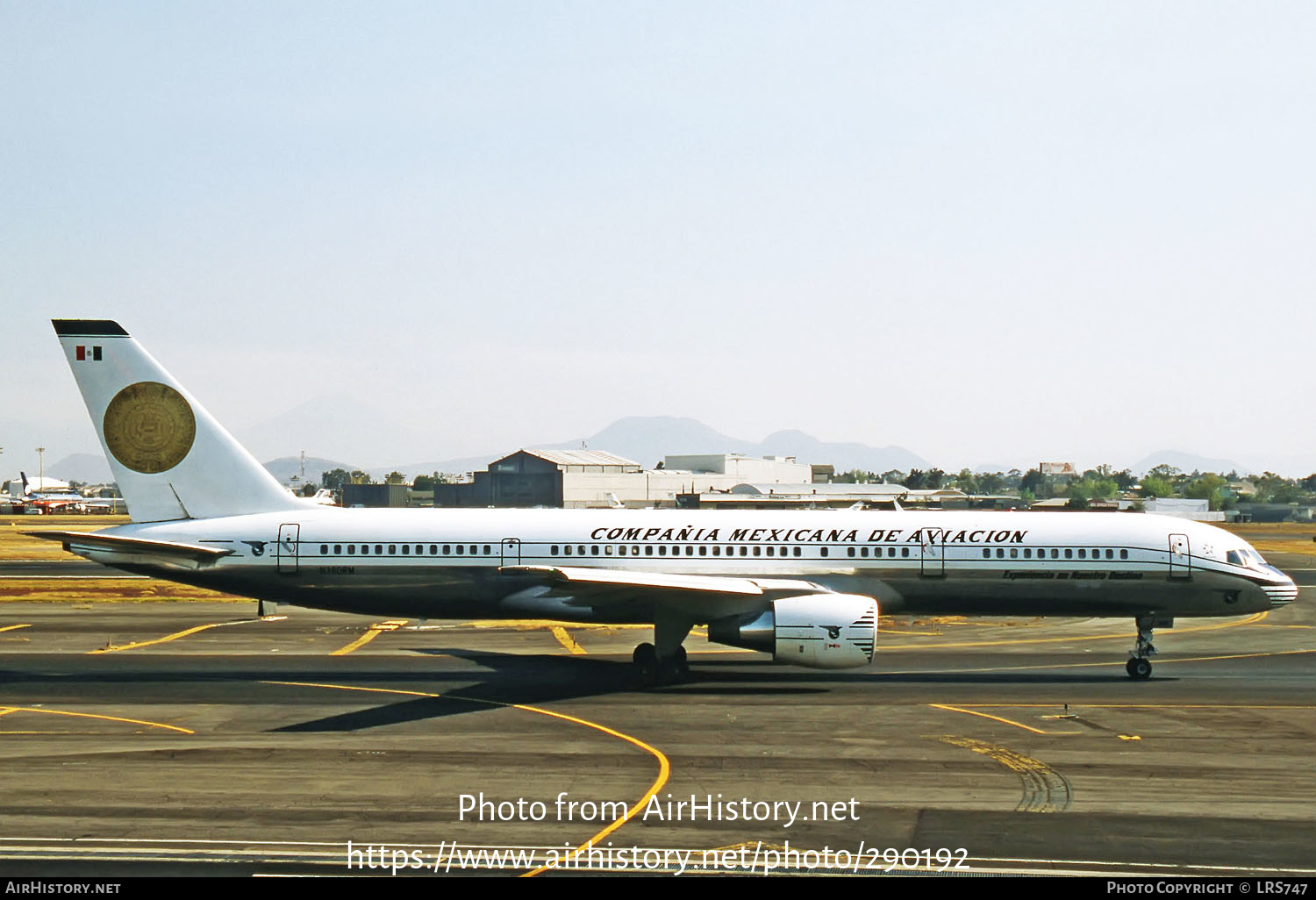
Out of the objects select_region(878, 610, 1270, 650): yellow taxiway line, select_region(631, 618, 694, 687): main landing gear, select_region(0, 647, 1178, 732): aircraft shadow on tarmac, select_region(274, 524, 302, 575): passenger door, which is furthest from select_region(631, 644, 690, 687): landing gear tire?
select_region(274, 524, 302, 575): passenger door

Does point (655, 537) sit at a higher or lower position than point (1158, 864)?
higher

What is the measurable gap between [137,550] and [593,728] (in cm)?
1414

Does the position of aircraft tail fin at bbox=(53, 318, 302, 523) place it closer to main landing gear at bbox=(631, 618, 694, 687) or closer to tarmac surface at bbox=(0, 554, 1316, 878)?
tarmac surface at bbox=(0, 554, 1316, 878)

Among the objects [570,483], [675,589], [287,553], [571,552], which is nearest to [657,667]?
[675,589]

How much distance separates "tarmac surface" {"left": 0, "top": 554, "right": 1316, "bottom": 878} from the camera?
51.7ft

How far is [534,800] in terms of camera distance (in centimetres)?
1841

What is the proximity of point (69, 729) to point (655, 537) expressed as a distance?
15.5 m

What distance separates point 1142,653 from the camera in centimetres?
3172

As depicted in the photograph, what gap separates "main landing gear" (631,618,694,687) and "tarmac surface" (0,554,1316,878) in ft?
3.05

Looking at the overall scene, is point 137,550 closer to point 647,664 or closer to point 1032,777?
point 647,664

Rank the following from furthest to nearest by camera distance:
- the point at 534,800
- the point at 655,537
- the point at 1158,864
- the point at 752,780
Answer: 1. the point at 655,537
2. the point at 752,780
3. the point at 534,800
4. the point at 1158,864

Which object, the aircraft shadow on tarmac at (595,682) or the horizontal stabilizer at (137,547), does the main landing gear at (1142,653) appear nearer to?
the aircraft shadow on tarmac at (595,682)
